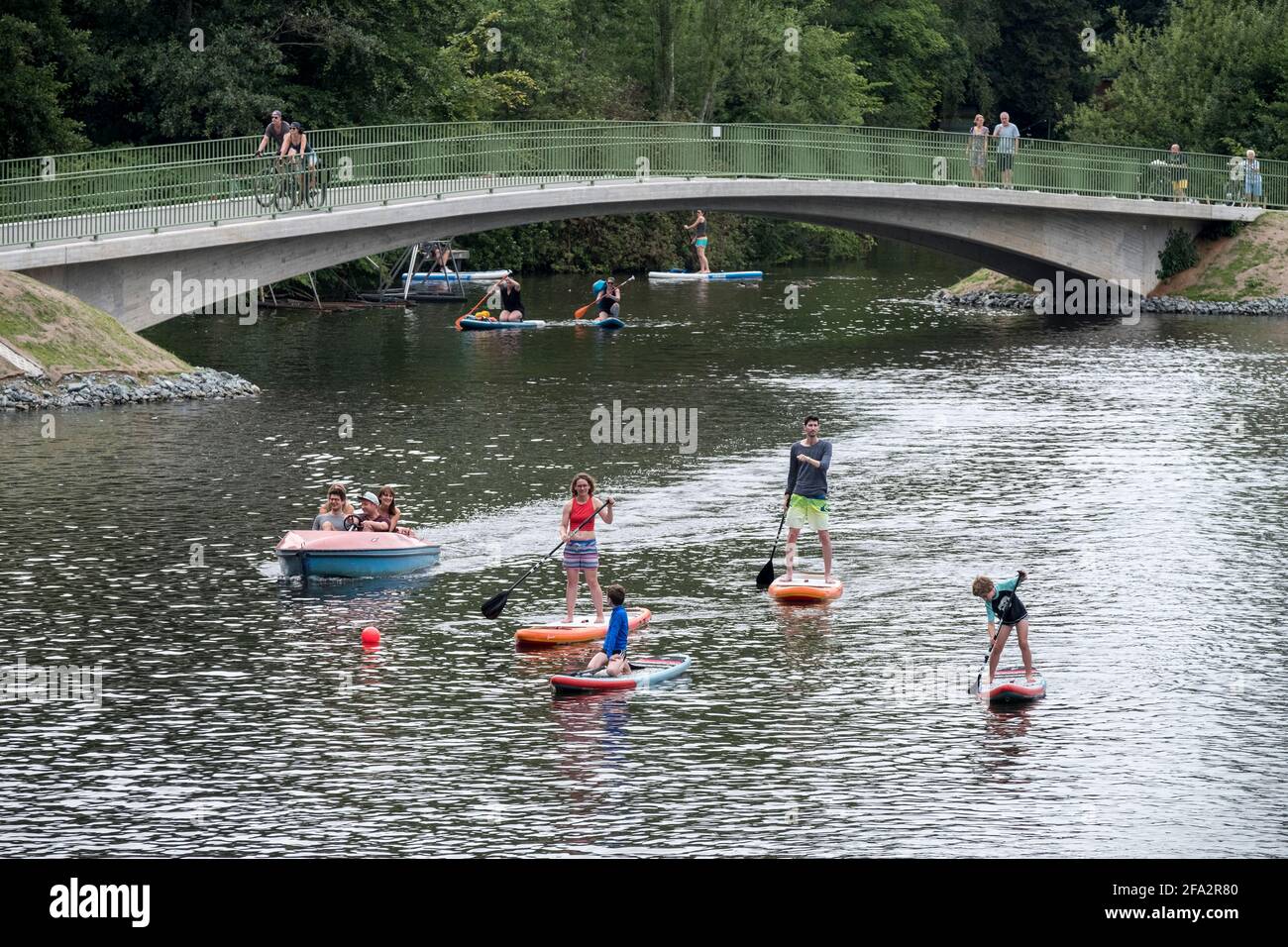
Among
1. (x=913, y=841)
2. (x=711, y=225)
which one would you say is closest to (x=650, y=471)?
(x=913, y=841)

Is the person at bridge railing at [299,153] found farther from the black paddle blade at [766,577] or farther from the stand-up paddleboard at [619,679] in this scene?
the stand-up paddleboard at [619,679]

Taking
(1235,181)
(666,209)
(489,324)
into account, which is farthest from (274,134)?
(1235,181)

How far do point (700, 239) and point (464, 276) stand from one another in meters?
11.2

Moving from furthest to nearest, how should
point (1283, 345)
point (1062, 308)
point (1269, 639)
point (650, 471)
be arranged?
1. point (1062, 308)
2. point (1283, 345)
3. point (650, 471)
4. point (1269, 639)

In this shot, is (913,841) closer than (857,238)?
Yes

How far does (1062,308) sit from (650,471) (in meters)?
35.9

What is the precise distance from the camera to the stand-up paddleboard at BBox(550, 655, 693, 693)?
67.0 feet

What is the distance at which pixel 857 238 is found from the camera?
9575cm

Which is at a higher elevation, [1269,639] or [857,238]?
[857,238]

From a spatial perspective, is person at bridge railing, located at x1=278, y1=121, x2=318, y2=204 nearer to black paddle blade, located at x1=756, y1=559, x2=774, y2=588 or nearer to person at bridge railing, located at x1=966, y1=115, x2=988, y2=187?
person at bridge railing, located at x1=966, y1=115, x2=988, y2=187

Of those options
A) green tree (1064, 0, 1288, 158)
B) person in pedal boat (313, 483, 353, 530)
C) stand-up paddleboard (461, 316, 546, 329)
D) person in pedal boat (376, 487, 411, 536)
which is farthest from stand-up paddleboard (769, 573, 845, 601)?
green tree (1064, 0, 1288, 158)

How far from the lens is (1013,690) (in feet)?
65.5

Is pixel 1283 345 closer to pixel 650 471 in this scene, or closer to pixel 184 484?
pixel 650 471
